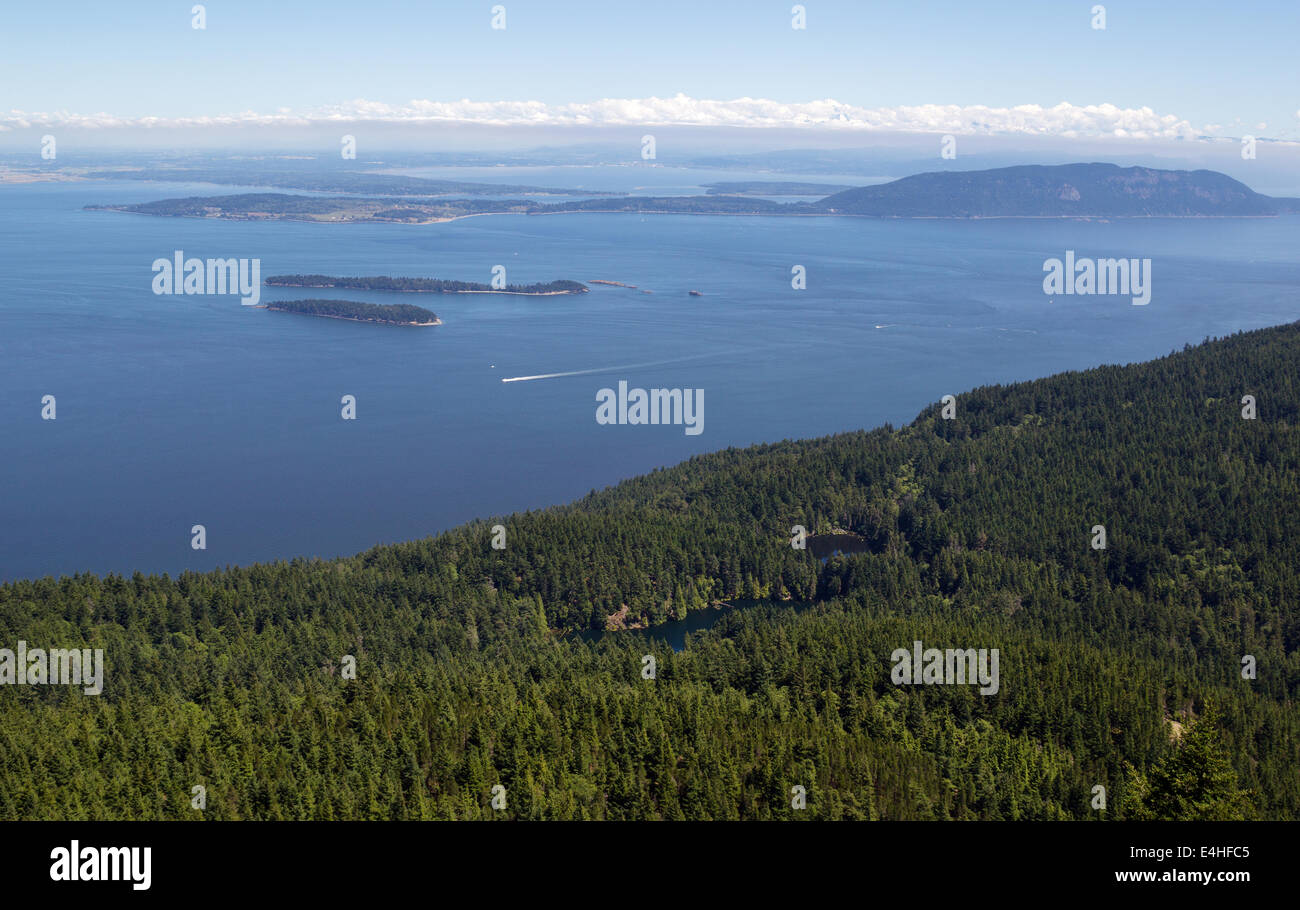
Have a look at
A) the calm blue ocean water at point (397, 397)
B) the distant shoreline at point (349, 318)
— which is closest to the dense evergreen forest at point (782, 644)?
the calm blue ocean water at point (397, 397)

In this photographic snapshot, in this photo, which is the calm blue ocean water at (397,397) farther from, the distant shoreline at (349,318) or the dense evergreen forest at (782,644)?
the dense evergreen forest at (782,644)

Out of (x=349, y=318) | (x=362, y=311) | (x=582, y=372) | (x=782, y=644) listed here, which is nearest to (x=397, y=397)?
(x=582, y=372)

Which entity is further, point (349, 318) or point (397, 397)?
point (349, 318)

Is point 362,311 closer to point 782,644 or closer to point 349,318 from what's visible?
point 349,318

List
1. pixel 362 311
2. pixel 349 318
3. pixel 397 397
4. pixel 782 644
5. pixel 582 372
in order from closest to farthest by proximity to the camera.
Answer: pixel 782 644, pixel 397 397, pixel 582 372, pixel 349 318, pixel 362 311

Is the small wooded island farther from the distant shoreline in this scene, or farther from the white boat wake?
the white boat wake

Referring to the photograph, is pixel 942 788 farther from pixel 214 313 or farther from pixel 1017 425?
pixel 214 313

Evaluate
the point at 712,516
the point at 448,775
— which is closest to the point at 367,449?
the point at 712,516
